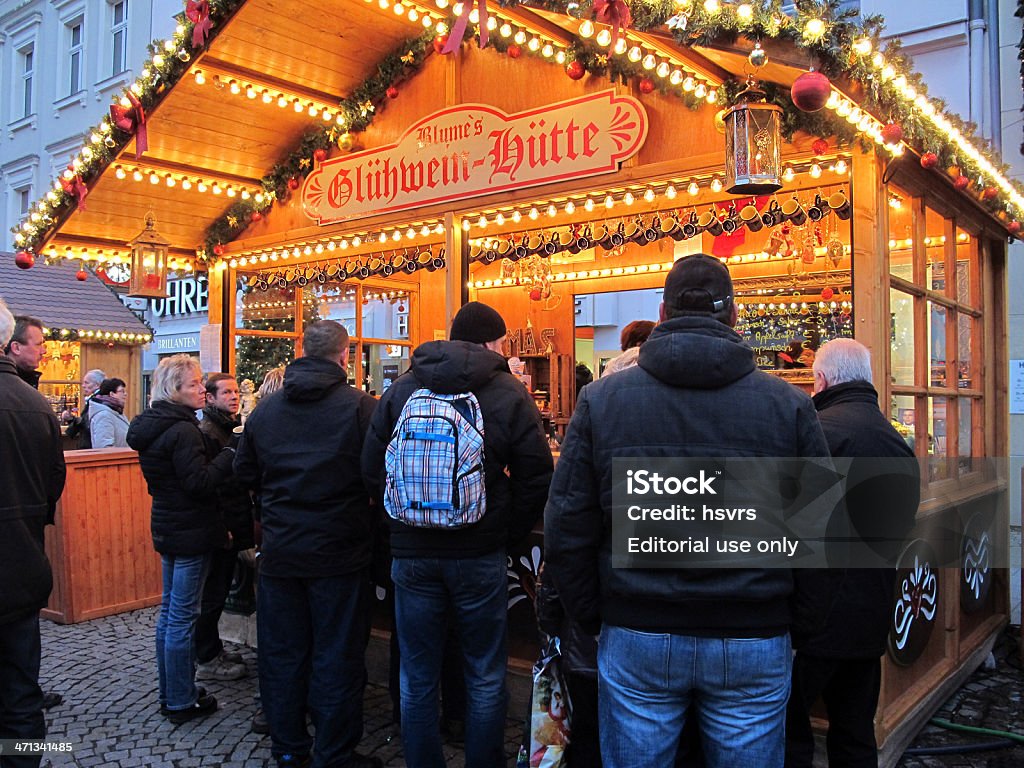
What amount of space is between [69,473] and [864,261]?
536 cm

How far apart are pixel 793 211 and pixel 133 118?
174 inches

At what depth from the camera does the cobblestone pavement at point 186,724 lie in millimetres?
3655

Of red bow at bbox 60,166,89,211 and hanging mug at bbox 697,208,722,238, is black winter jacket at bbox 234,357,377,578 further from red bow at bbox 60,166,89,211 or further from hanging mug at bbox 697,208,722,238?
red bow at bbox 60,166,89,211

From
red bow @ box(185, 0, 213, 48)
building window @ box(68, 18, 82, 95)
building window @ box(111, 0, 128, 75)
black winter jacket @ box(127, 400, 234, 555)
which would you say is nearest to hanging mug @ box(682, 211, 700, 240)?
red bow @ box(185, 0, 213, 48)

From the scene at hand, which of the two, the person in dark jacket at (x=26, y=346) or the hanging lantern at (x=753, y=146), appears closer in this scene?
the hanging lantern at (x=753, y=146)

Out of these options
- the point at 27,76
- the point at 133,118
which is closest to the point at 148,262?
the point at 133,118

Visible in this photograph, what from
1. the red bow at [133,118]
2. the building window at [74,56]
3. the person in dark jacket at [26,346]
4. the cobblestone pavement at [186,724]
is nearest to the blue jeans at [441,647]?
the cobblestone pavement at [186,724]

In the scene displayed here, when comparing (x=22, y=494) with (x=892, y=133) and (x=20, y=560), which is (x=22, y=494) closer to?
(x=20, y=560)

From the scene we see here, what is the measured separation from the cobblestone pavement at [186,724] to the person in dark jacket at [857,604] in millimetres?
1051

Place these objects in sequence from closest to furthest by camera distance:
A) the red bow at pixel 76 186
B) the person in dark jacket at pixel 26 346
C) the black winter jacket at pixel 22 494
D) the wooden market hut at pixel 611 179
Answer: the black winter jacket at pixel 22 494
the wooden market hut at pixel 611 179
the person in dark jacket at pixel 26 346
the red bow at pixel 76 186

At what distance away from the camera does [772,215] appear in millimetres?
5309

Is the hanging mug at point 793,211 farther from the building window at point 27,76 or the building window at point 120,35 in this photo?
the building window at point 27,76

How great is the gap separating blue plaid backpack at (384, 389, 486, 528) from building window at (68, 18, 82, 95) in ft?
59.4

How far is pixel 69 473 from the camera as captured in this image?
5.77 metres
